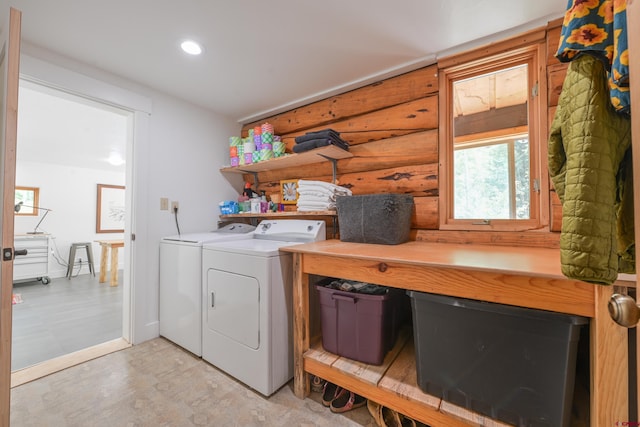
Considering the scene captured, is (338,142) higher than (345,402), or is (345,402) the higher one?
(338,142)

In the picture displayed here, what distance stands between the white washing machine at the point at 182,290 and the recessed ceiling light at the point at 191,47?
1.31 meters

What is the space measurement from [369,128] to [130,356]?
8.38ft

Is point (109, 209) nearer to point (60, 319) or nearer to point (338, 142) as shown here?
point (60, 319)

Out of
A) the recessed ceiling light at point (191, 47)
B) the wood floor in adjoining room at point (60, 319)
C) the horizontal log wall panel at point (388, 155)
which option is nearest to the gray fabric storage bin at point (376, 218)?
the horizontal log wall panel at point (388, 155)

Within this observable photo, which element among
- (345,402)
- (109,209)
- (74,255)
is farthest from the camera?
(109,209)

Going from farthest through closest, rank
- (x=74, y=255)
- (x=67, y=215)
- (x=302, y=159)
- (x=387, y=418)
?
(x=67, y=215) < (x=74, y=255) < (x=302, y=159) < (x=387, y=418)

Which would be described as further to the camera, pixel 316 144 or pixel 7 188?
pixel 316 144

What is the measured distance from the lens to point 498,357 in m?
1.02

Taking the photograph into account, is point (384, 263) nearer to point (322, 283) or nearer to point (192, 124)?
point (322, 283)

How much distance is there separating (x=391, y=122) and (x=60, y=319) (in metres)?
3.72

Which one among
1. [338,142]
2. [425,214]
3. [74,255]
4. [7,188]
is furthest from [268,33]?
[74,255]

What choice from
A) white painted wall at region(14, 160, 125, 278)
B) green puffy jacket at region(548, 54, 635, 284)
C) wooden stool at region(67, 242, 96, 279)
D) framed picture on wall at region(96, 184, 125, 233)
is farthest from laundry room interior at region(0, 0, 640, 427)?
framed picture on wall at region(96, 184, 125, 233)

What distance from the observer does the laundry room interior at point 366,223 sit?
79cm

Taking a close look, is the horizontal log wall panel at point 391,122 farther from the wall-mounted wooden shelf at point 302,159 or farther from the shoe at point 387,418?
the shoe at point 387,418
